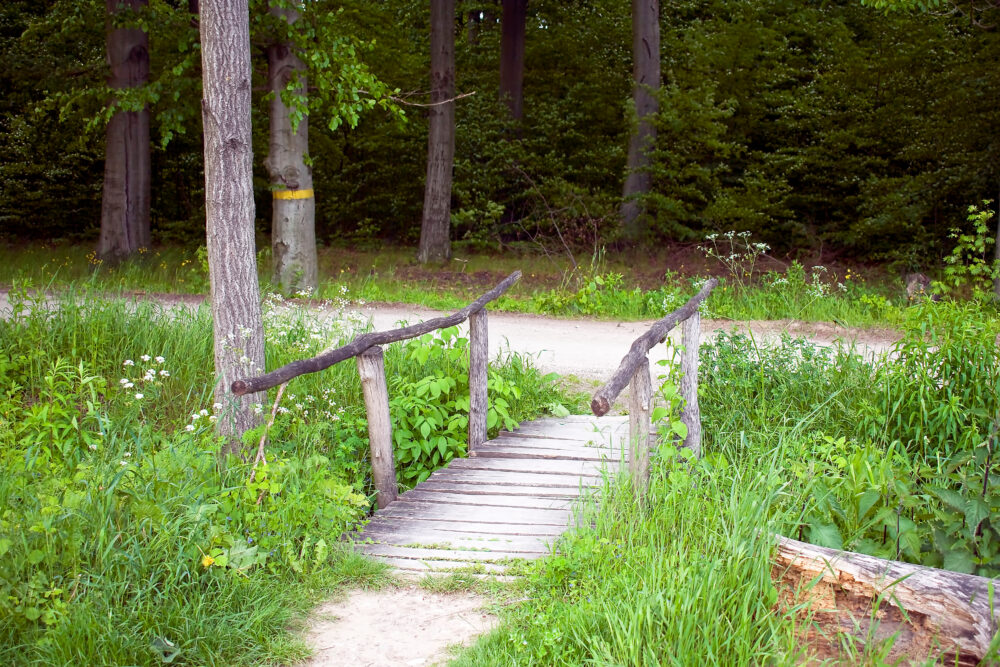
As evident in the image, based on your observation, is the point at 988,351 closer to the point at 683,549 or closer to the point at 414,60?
the point at 683,549

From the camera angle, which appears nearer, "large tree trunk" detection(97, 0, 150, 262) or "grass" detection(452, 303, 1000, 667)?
"grass" detection(452, 303, 1000, 667)

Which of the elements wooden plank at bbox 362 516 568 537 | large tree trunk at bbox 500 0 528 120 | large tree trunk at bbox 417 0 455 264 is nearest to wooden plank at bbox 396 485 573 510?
wooden plank at bbox 362 516 568 537

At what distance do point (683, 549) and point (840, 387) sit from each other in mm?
3394

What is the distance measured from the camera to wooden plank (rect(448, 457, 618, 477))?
6.07 m

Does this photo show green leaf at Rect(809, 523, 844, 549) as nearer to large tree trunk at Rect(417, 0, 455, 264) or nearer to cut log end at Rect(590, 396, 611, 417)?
cut log end at Rect(590, 396, 611, 417)

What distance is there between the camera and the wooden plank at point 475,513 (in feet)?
17.6

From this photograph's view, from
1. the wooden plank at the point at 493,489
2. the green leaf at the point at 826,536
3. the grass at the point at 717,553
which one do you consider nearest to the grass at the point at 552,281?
the wooden plank at the point at 493,489

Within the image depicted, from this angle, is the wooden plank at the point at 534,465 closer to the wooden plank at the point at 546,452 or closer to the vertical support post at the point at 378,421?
the wooden plank at the point at 546,452

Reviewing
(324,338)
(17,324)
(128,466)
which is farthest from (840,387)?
(17,324)

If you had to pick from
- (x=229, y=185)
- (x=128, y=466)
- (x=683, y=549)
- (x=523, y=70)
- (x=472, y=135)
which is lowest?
(x=683, y=549)

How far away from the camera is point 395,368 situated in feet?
25.3

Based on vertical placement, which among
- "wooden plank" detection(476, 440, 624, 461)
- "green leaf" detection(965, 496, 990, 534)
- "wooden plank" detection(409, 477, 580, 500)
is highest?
"green leaf" detection(965, 496, 990, 534)

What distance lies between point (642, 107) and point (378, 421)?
41.6 ft

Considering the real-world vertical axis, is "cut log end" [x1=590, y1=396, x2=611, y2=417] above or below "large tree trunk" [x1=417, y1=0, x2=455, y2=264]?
below
